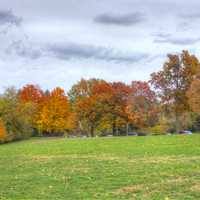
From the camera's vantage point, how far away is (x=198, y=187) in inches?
474

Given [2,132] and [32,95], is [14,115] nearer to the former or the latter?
[2,132]

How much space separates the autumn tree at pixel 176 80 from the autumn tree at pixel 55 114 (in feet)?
70.8

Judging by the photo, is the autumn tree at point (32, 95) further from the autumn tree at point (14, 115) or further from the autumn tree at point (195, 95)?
the autumn tree at point (195, 95)

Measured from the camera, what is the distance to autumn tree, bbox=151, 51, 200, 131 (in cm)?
5234

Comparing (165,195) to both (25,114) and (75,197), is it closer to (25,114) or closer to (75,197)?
(75,197)

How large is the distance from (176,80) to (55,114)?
25.1 m

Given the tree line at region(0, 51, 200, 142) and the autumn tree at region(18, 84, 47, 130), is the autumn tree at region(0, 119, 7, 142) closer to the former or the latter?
the tree line at region(0, 51, 200, 142)

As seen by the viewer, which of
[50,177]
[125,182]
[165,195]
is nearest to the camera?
[165,195]

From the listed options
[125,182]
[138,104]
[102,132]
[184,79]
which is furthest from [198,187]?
[102,132]

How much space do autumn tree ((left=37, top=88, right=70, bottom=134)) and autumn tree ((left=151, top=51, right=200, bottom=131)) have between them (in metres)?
21.6

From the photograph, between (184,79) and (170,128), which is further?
(170,128)

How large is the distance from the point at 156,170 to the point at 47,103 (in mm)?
56515

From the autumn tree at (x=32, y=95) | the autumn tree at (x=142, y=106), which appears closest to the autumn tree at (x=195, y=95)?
the autumn tree at (x=142, y=106)

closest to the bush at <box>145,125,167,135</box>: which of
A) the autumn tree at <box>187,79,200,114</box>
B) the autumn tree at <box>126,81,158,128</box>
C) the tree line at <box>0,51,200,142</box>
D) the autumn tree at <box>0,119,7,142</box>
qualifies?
the tree line at <box>0,51,200,142</box>
